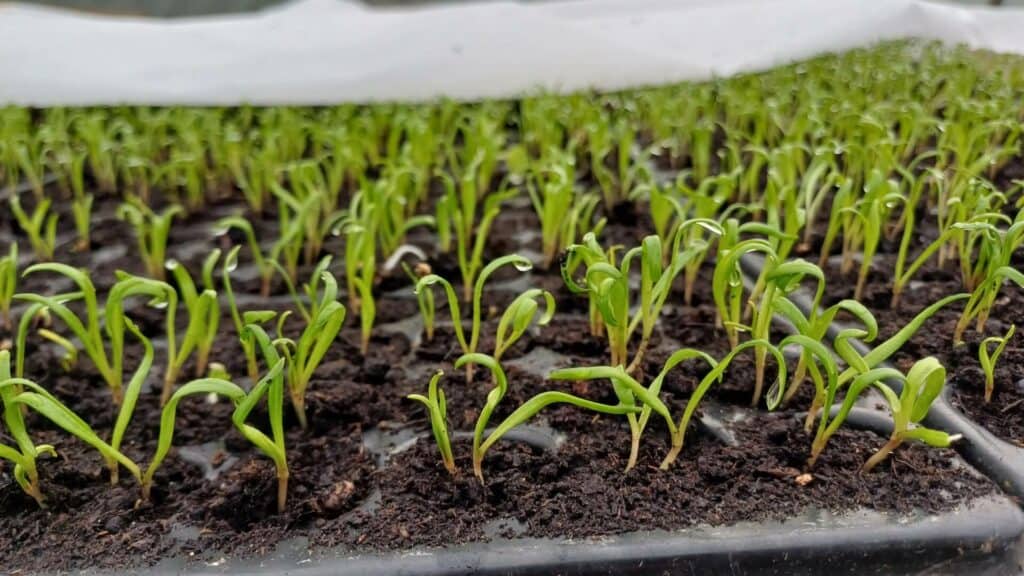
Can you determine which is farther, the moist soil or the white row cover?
the white row cover

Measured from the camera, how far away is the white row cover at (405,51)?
2.40 metres

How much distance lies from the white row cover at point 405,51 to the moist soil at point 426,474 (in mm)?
1464

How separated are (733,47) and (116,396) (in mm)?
2483

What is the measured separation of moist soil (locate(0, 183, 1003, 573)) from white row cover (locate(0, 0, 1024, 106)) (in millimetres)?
1464

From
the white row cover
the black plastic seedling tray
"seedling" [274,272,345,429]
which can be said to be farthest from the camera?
the white row cover

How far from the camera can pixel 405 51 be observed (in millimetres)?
2594

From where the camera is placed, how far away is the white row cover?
94.5 inches

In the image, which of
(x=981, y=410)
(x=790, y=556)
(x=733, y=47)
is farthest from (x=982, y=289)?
(x=733, y=47)

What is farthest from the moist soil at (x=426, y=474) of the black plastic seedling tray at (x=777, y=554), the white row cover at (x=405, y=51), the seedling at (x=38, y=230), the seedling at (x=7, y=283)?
the white row cover at (x=405, y=51)

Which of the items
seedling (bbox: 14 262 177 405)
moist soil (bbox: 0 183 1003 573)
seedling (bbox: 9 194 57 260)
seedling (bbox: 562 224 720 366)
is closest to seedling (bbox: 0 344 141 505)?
moist soil (bbox: 0 183 1003 573)

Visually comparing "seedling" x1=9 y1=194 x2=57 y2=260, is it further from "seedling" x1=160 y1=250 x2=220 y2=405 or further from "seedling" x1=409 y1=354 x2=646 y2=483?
"seedling" x1=409 y1=354 x2=646 y2=483

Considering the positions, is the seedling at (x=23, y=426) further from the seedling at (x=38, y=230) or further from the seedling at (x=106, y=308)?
the seedling at (x=38, y=230)

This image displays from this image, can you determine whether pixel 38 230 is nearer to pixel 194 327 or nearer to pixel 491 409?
pixel 194 327

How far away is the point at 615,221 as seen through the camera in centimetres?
179
